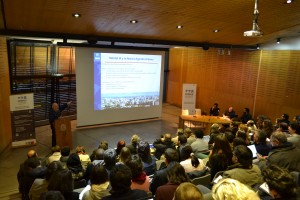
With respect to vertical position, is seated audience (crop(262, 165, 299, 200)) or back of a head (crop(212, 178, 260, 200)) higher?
back of a head (crop(212, 178, 260, 200))

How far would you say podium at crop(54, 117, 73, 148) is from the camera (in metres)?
6.66

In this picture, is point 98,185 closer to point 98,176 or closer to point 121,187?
point 98,176

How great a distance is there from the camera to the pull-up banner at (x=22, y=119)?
256 inches

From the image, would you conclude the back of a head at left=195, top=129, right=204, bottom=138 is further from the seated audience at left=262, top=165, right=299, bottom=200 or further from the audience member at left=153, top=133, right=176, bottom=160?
the seated audience at left=262, top=165, right=299, bottom=200

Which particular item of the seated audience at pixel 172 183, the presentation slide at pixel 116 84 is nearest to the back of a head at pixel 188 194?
the seated audience at pixel 172 183

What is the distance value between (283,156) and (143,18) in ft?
14.0

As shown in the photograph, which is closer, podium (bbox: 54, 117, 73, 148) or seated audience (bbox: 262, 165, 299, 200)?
seated audience (bbox: 262, 165, 299, 200)

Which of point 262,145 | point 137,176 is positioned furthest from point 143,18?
point 137,176

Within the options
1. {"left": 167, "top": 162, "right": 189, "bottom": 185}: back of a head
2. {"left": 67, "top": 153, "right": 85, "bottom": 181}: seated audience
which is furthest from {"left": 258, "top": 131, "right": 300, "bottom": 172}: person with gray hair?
{"left": 67, "top": 153, "right": 85, "bottom": 181}: seated audience

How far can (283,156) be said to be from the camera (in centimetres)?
311

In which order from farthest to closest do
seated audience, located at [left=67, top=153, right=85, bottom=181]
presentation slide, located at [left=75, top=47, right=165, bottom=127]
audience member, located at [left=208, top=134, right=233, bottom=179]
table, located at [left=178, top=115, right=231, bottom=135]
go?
presentation slide, located at [left=75, top=47, right=165, bottom=127]
table, located at [left=178, top=115, right=231, bottom=135]
seated audience, located at [left=67, top=153, right=85, bottom=181]
audience member, located at [left=208, top=134, right=233, bottom=179]

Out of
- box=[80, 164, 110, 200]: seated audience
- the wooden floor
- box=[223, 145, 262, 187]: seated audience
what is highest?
box=[223, 145, 262, 187]: seated audience

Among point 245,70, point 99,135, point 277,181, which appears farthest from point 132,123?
point 277,181

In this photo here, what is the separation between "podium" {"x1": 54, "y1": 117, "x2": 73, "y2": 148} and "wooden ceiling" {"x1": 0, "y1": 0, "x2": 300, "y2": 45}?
2340 mm
